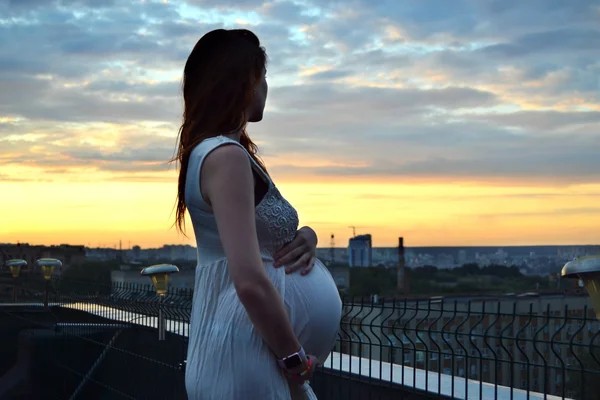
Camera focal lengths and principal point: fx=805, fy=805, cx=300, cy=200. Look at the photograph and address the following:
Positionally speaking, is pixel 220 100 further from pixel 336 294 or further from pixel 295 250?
pixel 336 294

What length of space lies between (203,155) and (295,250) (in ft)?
1.20

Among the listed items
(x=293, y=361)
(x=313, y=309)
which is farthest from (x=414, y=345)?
(x=293, y=361)

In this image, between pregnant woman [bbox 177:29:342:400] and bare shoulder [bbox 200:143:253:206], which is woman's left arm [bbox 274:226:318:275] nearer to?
pregnant woman [bbox 177:29:342:400]

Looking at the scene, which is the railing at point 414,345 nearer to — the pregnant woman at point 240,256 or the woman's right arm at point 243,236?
the pregnant woman at point 240,256

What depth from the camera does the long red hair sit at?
2.01 meters

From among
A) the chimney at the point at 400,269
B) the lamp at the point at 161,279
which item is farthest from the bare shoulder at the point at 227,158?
the chimney at the point at 400,269

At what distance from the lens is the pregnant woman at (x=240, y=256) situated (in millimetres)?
1853

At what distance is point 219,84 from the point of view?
200 centimetres

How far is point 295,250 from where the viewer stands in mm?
2084

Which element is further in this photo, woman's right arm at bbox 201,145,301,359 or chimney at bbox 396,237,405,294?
chimney at bbox 396,237,405,294

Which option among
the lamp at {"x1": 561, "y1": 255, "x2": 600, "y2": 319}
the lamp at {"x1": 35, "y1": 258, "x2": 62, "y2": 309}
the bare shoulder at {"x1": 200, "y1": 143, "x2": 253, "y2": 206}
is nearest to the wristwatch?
the bare shoulder at {"x1": 200, "y1": 143, "x2": 253, "y2": 206}

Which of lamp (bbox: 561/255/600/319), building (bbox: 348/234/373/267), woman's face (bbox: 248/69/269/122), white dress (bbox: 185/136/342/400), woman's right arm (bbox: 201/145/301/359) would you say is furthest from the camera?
building (bbox: 348/234/373/267)

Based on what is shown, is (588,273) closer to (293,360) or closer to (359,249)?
(293,360)

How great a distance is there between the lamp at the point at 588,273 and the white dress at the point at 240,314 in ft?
3.67
